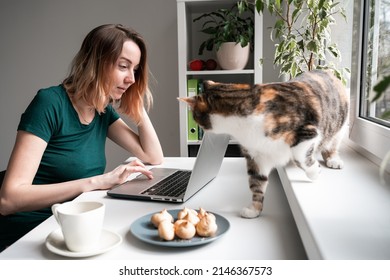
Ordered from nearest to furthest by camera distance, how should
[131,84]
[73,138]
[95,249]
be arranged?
[95,249]
[73,138]
[131,84]

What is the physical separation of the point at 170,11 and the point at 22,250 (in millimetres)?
1988

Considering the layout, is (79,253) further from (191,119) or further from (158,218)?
(191,119)

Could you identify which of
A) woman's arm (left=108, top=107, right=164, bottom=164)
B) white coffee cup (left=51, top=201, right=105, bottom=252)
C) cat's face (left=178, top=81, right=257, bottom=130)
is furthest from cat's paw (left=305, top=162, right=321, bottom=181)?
woman's arm (left=108, top=107, right=164, bottom=164)

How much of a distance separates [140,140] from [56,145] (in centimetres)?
36

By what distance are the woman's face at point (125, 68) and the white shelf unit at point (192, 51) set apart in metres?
0.69

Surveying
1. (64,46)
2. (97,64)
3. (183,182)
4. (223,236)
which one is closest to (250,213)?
(223,236)

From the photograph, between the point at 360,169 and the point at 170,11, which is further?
the point at 170,11

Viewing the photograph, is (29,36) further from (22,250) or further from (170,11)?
(22,250)

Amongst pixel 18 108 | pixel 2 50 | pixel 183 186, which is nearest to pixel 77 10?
pixel 2 50

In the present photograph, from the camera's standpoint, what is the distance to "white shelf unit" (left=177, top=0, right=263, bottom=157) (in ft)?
6.52

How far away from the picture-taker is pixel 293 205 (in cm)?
84

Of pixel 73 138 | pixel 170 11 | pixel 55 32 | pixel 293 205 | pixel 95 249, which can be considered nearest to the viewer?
pixel 95 249

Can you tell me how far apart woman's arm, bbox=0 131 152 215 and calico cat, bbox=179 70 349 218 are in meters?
0.44

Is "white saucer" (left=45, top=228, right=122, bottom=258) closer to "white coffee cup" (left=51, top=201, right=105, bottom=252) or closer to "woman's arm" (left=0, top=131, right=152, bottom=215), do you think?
"white coffee cup" (left=51, top=201, right=105, bottom=252)
